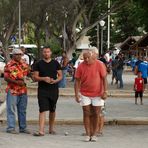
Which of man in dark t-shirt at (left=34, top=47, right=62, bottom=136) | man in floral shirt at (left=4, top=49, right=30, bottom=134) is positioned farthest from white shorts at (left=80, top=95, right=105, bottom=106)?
man in floral shirt at (left=4, top=49, right=30, bottom=134)

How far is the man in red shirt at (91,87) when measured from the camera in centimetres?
1048

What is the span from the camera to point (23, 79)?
11.5m

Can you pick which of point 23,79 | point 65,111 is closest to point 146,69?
point 65,111

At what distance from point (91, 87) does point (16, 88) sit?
1792 millimetres

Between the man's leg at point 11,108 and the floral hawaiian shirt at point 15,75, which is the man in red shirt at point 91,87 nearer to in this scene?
the floral hawaiian shirt at point 15,75

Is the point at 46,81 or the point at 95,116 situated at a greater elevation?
the point at 46,81

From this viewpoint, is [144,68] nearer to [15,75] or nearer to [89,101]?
[15,75]

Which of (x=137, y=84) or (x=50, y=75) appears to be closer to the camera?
(x=50, y=75)

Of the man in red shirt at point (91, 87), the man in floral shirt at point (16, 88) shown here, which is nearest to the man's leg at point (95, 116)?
the man in red shirt at point (91, 87)

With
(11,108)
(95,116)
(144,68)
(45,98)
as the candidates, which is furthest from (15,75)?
(144,68)

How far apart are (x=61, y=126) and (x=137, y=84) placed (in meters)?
5.53

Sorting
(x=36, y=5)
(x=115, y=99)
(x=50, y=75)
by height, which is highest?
(x=36, y=5)

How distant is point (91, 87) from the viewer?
10484 mm

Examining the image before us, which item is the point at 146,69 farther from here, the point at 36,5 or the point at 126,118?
the point at 36,5
